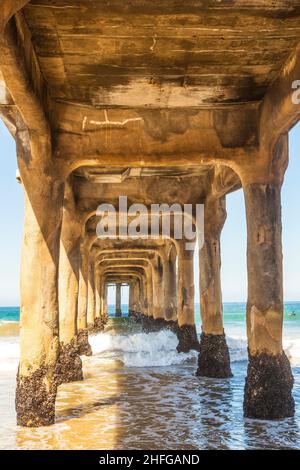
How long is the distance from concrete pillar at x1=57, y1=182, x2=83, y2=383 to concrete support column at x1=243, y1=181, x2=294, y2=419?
13.5 ft

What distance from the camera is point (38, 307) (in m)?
6.07

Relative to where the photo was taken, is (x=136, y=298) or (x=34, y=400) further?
(x=136, y=298)

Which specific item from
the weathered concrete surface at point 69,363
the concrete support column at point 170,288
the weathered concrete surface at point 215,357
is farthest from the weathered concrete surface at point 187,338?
the concrete support column at point 170,288

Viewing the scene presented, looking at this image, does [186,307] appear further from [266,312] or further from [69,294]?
[266,312]

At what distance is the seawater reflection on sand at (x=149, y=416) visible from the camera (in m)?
5.28

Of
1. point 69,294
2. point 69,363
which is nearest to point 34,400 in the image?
point 69,363

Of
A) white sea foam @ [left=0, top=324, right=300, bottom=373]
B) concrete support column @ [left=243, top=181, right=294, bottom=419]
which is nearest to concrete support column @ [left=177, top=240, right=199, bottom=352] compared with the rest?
white sea foam @ [left=0, top=324, right=300, bottom=373]

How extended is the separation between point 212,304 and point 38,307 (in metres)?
4.39

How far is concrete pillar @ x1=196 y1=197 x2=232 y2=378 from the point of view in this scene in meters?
9.52

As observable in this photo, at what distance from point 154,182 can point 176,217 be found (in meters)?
3.02

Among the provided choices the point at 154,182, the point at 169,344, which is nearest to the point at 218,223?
the point at 154,182

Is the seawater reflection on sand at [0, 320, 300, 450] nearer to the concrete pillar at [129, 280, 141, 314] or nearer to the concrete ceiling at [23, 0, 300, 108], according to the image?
the concrete ceiling at [23, 0, 300, 108]

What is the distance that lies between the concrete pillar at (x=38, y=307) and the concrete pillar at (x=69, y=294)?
3.34 meters

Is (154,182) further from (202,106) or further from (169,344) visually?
(169,344)
